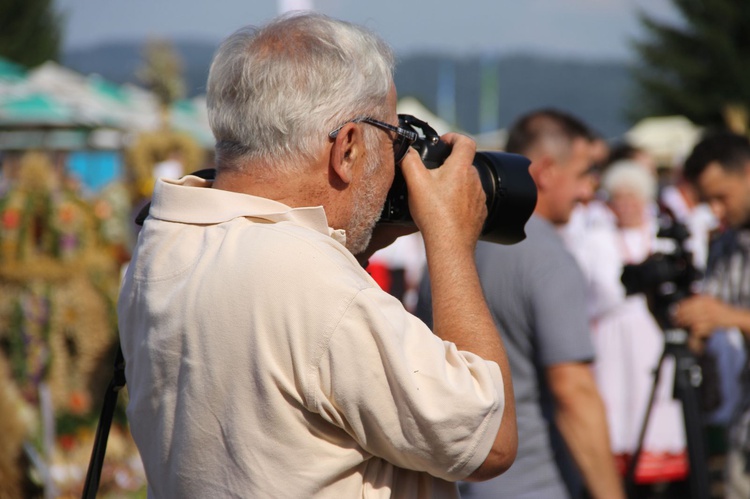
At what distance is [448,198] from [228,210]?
1.23 feet

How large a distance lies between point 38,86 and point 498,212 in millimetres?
12651

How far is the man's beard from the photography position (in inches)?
58.9

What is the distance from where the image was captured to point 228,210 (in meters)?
1.41

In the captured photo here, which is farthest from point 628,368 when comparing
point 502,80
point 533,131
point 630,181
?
point 502,80

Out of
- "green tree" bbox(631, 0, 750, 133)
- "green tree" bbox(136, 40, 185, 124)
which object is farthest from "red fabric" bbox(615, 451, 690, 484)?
"green tree" bbox(631, 0, 750, 133)

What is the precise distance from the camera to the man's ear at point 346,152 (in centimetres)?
143

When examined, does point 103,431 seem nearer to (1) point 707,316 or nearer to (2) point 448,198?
(2) point 448,198

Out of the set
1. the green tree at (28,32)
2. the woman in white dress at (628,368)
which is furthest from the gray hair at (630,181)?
the green tree at (28,32)

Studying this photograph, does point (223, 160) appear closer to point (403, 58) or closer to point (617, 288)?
point (403, 58)

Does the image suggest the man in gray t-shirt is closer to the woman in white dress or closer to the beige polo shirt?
the beige polo shirt

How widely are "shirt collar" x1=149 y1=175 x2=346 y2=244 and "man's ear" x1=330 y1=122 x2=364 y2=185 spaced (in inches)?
3.0

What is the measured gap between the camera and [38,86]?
12938 mm

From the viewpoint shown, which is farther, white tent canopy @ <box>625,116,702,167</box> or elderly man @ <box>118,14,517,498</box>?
white tent canopy @ <box>625,116,702,167</box>

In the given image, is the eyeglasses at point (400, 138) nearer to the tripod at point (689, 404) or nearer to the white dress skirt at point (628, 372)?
the tripod at point (689, 404)
